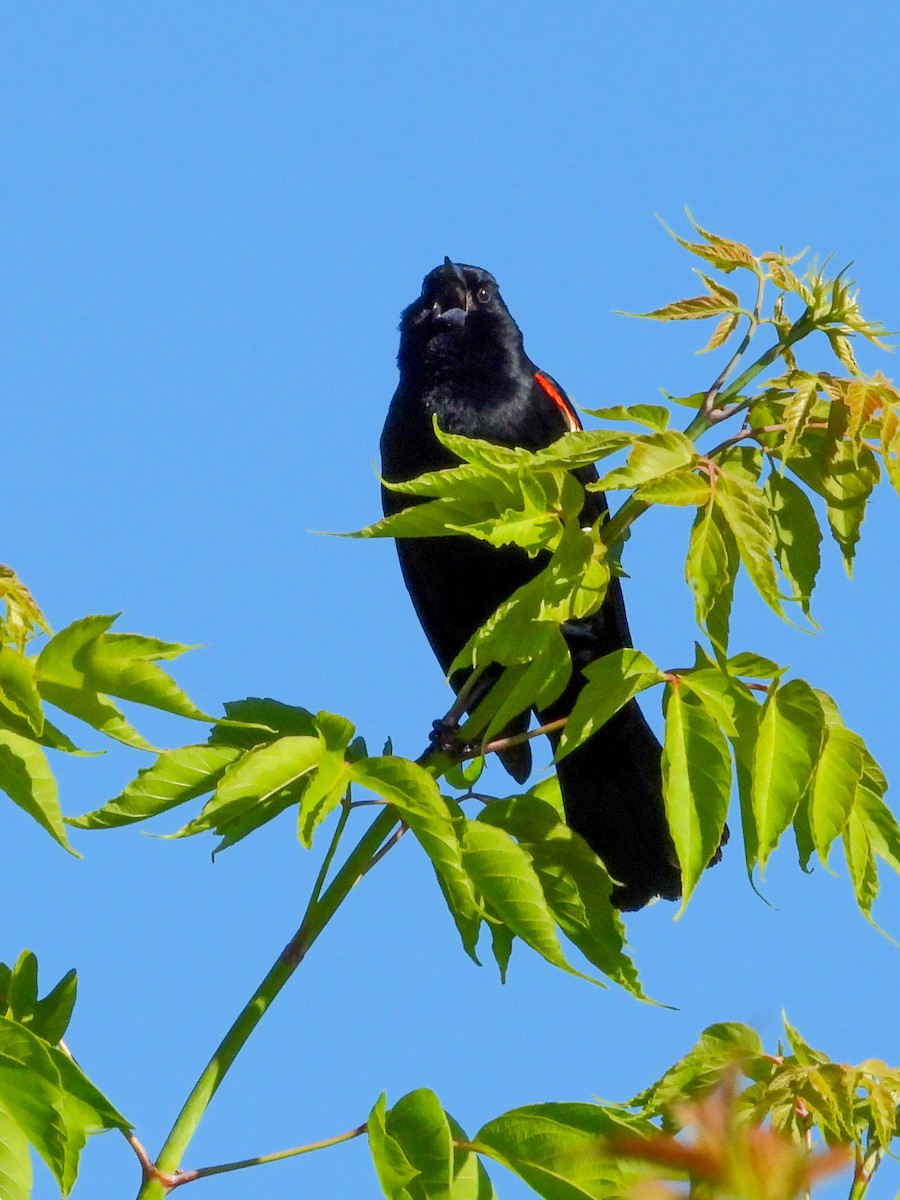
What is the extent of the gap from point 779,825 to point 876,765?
0.17 m

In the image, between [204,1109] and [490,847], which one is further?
[490,847]

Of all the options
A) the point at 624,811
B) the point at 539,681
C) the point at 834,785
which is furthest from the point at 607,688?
the point at 624,811

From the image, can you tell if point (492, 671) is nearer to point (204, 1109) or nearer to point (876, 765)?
point (876, 765)

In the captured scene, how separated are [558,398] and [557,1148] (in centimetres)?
272

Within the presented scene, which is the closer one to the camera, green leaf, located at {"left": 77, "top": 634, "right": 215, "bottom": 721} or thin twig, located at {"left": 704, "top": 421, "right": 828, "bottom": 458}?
green leaf, located at {"left": 77, "top": 634, "right": 215, "bottom": 721}

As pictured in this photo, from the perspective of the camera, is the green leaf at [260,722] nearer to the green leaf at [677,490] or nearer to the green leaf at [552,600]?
the green leaf at [552,600]

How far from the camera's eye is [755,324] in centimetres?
171

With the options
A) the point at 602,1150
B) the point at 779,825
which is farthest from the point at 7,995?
the point at 602,1150

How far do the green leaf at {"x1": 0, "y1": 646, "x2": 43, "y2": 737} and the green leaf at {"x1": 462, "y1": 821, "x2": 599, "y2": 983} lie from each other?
462 mm

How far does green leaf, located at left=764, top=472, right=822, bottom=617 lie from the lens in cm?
161

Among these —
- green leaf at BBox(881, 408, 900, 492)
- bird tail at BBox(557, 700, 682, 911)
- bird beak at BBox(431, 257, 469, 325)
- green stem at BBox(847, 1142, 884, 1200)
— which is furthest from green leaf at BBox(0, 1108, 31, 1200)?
bird beak at BBox(431, 257, 469, 325)

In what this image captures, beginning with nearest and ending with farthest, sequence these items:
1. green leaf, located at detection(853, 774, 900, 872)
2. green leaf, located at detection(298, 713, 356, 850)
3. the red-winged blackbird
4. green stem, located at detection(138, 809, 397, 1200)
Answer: green stem, located at detection(138, 809, 397, 1200) → green leaf, located at detection(298, 713, 356, 850) → green leaf, located at detection(853, 774, 900, 872) → the red-winged blackbird

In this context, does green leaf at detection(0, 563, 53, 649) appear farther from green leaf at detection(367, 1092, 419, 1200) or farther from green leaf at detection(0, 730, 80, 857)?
green leaf at detection(367, 1092, 419, 1200)

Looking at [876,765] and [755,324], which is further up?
[755,324]
